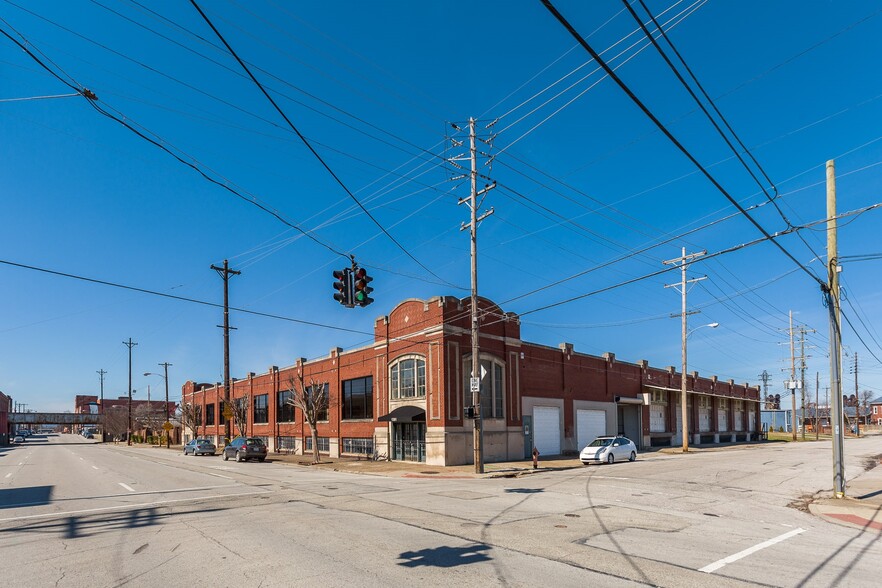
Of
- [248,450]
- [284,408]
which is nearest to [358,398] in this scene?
[248,450]

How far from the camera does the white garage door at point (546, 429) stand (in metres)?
37.0

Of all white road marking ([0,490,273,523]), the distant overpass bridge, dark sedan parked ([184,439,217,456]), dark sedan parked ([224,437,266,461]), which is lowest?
the distant overpass bridge

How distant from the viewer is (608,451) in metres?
30.8

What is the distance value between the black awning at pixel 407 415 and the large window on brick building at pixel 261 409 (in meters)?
23.8

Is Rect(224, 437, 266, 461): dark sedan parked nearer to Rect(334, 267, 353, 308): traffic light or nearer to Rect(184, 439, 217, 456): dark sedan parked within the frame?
Rect(184, 439, 217, 456): dark sedan parked

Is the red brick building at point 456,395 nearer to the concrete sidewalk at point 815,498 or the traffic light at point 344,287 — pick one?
the concrete sidewalk at point 815,498

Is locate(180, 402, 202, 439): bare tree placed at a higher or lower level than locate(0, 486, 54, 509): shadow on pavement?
lower

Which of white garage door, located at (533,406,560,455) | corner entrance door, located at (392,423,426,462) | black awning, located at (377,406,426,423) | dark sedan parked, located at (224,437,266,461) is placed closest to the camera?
black awning, located at (377,406,426,423)

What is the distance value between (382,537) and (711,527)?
22.0 ft

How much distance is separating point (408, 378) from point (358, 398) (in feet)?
21.0

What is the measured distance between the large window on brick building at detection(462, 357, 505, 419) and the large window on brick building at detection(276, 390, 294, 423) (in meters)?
20.6

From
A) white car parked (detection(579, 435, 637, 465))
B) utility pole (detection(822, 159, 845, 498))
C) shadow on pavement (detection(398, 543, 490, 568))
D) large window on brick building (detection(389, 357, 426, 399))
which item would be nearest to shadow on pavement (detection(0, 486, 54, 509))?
shadow on pavement (detection(398, 543, 490, 568))

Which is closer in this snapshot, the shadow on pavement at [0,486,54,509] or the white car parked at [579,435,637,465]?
the shadow on pavement at [0,486,54,509]

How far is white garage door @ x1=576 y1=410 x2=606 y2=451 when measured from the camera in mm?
41312
